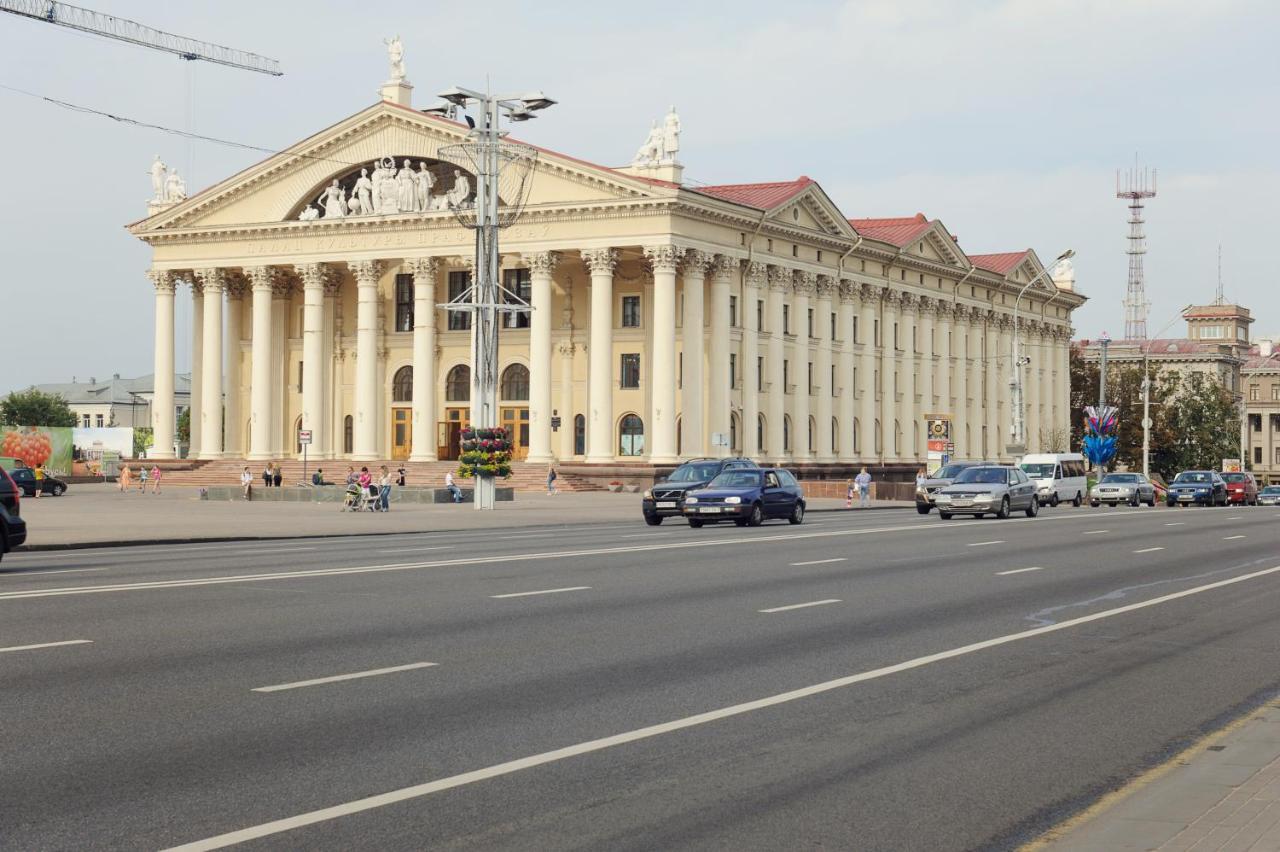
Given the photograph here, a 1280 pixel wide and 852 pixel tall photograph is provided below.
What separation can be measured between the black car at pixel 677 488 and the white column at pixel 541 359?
29880 millimetres

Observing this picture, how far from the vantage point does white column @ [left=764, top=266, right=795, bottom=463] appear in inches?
3017

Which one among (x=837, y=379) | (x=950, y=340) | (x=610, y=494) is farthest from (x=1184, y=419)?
(x=610, y=494)

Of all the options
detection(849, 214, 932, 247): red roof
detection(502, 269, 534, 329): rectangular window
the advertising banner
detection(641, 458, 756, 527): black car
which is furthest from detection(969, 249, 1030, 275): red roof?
detection(641, 458, 756, 527): black car

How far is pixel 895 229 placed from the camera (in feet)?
295

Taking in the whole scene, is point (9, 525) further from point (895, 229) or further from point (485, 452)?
point (895, 229)

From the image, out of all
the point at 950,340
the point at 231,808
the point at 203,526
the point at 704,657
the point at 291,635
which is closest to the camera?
the point at 231,808

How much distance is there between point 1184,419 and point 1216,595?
328 feet

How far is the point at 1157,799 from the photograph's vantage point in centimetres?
792

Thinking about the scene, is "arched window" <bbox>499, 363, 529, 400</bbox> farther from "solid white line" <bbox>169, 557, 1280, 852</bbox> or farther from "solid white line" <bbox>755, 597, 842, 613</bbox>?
"solid white line" <bbox>169, 557, 1280, 852</bbox>

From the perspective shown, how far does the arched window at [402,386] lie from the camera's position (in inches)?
3179

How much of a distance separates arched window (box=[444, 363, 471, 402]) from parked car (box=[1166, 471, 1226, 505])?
32.5m

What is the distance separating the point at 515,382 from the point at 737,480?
1622 inches

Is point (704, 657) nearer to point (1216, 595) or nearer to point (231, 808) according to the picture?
point (231, 808)

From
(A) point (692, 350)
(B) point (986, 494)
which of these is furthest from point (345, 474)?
(B) point (986, 494)
